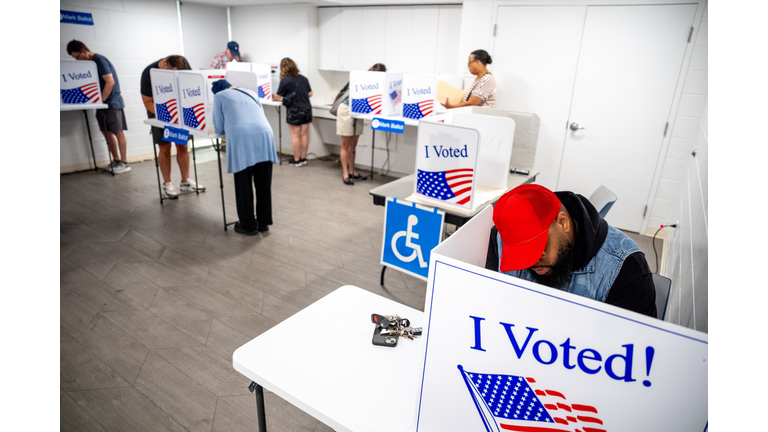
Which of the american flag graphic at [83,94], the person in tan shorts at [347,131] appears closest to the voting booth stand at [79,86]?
the american flag graphic at [83,94]

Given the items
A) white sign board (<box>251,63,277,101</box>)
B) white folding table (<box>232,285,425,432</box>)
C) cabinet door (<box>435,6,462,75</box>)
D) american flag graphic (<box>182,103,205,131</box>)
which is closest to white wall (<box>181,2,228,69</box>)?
white sign board (<box>251,63,277,101</box>)

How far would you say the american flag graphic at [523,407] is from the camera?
801 millimetres

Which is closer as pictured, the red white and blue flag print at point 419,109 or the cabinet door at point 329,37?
the red white and blue flag print at point 419,109

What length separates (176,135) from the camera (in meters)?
3.77

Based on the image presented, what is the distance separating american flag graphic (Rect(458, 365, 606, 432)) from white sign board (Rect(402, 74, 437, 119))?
396cm

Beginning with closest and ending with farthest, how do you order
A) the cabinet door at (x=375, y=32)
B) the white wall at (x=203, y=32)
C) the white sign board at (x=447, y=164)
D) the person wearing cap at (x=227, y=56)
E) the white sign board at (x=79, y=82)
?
the white sign board at (x=447, y=164) → the white sign board at (x=79, y=82) → the cabinet door at (x=375, y=32) → the white wall at (x=203, y=32) → the person wearing cap at (x=227, y=56)

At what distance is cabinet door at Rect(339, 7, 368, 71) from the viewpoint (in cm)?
593

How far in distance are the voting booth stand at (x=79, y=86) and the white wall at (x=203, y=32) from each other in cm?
180

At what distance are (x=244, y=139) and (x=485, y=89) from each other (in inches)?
95.5

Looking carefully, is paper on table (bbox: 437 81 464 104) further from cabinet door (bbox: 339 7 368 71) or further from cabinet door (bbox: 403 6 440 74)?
cabinet door (bbox: 339 7 368 71)

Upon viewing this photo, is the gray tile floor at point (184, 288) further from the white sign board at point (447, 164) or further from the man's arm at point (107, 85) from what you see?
the man's arm at point (107, 85)

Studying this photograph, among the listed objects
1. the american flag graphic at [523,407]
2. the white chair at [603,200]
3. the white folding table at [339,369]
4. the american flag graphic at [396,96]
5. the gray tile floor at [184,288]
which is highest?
the american flag graphic at [396,96]

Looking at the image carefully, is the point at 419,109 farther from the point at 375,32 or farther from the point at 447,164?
the point at 447,164
